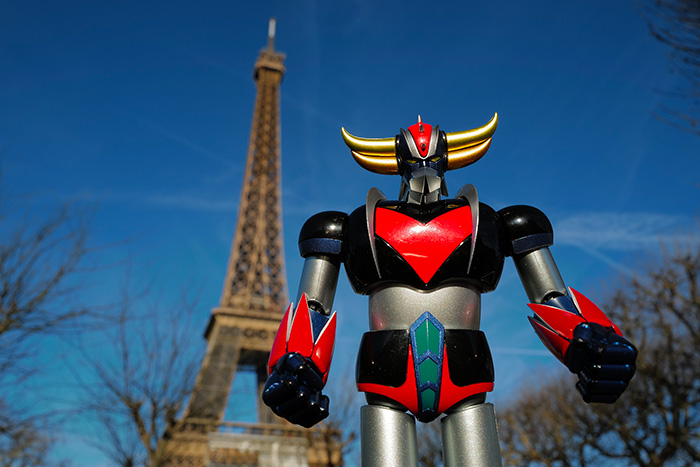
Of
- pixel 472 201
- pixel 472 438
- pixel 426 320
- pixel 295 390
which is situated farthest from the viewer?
pixel 472 201

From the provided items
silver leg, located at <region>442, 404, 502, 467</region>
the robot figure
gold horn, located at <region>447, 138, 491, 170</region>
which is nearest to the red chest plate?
the robot figure

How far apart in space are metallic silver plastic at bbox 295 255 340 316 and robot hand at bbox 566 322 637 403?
3.86 ft

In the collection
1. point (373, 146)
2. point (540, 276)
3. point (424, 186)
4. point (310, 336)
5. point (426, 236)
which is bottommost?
point (310, 336)

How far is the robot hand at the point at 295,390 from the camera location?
2.24 m

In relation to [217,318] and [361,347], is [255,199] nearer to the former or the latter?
[217,318]

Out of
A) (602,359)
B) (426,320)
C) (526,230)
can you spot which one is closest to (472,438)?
(426,320)

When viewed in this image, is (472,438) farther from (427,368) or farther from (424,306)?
(424,306)

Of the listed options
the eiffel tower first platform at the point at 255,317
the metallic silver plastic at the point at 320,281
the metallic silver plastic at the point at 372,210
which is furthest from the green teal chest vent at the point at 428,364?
the eiffel tower first platform at the point at 255,317

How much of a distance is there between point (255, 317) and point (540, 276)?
24758 mm

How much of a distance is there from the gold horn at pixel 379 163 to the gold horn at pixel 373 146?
0.02 metres

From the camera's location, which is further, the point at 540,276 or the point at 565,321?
the point at 540,276

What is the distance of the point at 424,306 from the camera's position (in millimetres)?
2598

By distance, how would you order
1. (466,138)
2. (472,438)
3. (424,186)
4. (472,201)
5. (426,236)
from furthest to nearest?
(466,138), (424,186), (472,201), (426,236), (472,438)

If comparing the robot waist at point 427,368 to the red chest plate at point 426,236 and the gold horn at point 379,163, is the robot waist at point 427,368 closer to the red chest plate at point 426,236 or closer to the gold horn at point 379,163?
the red chest plate at point 426,236
